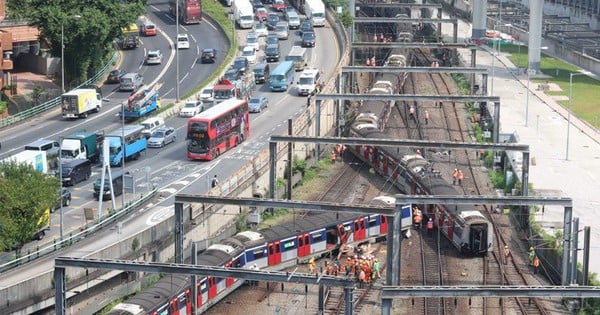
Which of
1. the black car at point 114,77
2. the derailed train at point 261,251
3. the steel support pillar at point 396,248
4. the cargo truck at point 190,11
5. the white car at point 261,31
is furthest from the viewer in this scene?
the cargo truck at point 190,11

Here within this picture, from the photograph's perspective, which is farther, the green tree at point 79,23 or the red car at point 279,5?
the red car at point 279,5

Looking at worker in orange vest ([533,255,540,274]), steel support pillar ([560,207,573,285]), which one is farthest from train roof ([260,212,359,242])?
steel support pillar ([560,207,573,285])

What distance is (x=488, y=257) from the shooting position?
55750 millimetres

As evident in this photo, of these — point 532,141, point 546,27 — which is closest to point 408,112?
point 532,141

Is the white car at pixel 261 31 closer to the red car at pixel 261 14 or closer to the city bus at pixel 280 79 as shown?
the red car at pixel 261 14

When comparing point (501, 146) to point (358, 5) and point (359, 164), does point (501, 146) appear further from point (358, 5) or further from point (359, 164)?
point (358, 5)

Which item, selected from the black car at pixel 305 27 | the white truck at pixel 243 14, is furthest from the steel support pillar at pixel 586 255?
the white truck at pixel 243 14

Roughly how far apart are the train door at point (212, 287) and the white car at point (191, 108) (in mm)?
36062

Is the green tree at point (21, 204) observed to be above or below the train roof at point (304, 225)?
above

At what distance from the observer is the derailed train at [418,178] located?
181 feet

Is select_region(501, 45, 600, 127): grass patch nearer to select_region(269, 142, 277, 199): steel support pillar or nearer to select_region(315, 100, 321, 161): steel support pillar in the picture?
select_region(315, 100, 321, 161): steel support pillar

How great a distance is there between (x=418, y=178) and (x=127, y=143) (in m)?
17.2

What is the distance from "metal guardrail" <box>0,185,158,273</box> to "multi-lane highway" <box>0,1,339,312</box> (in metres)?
0.48

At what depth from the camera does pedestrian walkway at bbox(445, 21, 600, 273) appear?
2520 inches
